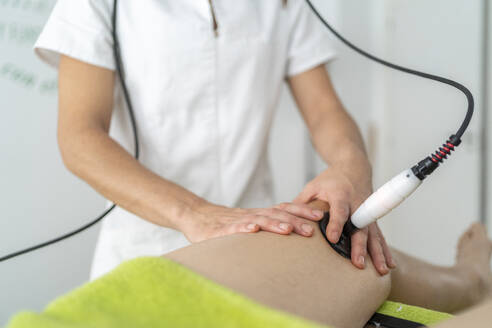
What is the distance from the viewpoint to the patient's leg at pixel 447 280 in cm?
85

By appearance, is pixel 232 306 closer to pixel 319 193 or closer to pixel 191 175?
pixel 319 193

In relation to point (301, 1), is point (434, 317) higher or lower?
lower

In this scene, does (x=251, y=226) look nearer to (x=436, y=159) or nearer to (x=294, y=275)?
(x=294, y=275)

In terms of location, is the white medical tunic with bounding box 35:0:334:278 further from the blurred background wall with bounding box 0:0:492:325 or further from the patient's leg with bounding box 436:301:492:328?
the patient's leg with bounding box 436:301:492:328

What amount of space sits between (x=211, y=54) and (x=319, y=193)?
1.32ft

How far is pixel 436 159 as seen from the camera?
60 centimetres

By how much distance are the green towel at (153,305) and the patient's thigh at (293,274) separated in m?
0.06

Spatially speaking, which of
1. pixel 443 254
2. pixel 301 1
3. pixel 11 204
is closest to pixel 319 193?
pixel 301 1

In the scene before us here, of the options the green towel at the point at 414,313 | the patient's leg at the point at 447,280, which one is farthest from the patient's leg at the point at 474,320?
the patient's leg at the point at 447,280

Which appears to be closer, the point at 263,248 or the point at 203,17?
the point at 263,248

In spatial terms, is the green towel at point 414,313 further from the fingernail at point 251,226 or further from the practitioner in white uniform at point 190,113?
the fingernail at point 251,226

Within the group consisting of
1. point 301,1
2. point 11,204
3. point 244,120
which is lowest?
point 11,204

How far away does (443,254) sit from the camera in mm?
2152

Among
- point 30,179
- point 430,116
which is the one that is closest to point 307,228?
point 30,179
